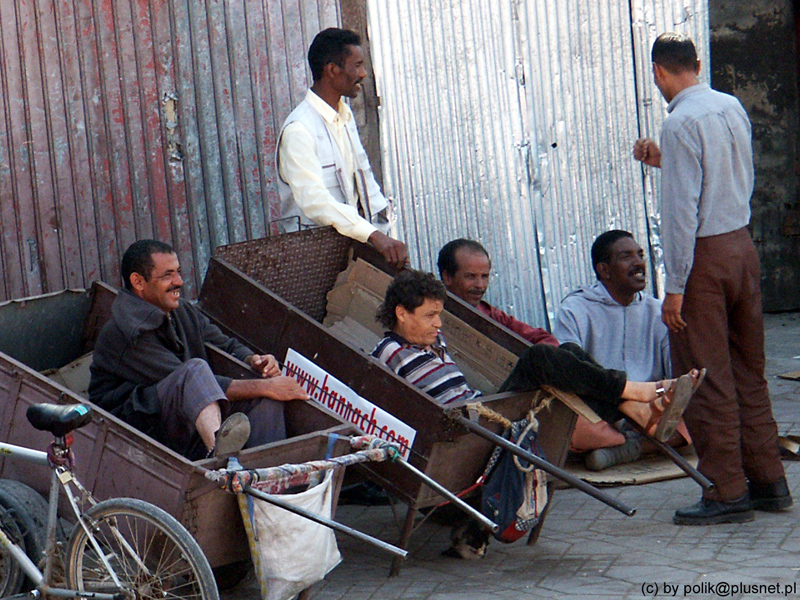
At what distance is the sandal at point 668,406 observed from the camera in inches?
165

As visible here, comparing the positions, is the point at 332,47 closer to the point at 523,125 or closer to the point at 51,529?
the point at 523,125

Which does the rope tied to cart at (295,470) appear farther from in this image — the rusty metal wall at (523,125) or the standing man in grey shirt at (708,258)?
the rusty metal wall at (523,125)

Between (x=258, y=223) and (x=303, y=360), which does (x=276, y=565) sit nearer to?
(x=303, y=360)

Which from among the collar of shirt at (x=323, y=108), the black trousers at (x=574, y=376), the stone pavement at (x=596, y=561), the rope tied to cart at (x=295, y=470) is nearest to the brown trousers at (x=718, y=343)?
the stone pavement at (x=596, y=561)

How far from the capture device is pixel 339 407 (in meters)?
4.46

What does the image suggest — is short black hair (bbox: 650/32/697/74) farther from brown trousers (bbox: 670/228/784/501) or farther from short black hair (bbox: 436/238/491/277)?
short black hair (bbox: 436/238/491/277)

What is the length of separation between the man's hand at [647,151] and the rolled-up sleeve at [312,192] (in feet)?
4.18

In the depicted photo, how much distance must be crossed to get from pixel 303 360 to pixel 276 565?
1.14 m

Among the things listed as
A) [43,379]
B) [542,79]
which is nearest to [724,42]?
[542,79]

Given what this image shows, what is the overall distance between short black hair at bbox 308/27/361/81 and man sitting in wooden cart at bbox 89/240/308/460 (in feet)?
5.14

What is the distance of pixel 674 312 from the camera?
4.72 m

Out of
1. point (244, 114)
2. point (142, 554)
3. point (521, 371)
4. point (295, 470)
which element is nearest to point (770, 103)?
point (244, 114)

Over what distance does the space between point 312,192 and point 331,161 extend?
0.31 metres

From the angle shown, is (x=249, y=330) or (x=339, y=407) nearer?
(x=339, y=407)
